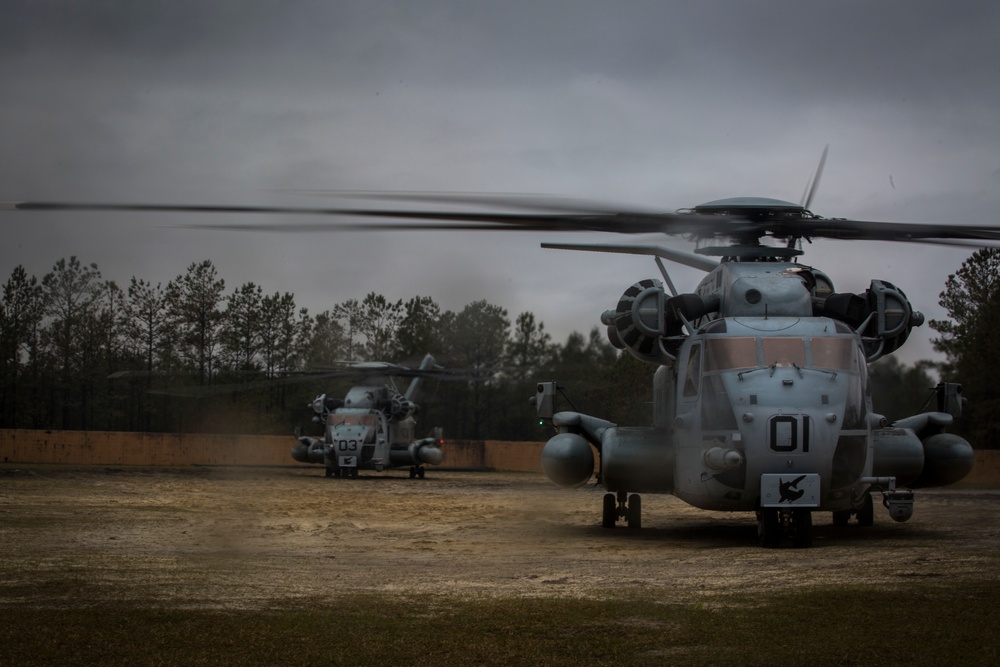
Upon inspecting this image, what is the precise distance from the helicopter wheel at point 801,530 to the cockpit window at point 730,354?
6.74 ft

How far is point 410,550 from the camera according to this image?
14.1m

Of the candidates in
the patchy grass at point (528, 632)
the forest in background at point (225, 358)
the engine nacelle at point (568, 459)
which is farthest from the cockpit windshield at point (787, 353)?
the forest in background at point (225, 358)

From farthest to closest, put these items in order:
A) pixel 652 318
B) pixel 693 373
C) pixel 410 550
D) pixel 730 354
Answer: pixel 652 318 → pixel 693 373 → pixel 730 354 → pixel 410 550

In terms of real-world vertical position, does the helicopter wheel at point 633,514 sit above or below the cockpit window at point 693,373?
below

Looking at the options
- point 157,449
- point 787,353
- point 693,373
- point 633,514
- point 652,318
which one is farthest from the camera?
point 157,449

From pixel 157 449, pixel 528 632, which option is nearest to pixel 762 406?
pixel 528 632

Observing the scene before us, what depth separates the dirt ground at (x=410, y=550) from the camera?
10.4 meters

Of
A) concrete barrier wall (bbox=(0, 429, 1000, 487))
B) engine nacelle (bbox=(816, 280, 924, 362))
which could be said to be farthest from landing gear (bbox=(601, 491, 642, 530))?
concrete barrier wall (bbox=(0, 429, 1000, 487))

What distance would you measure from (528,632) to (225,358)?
34.1 meters

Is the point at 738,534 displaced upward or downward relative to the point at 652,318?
downward

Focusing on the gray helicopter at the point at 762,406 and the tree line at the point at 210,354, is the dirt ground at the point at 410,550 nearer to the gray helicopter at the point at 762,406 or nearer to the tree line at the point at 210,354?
the gray helicopter at the point at 762,406

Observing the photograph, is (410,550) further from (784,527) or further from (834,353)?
(834,353)

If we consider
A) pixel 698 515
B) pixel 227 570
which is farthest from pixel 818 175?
pixel 227 570

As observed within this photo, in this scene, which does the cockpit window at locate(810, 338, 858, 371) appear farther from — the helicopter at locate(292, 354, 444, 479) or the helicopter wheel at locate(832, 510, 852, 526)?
the helicopter at locate(292, 354, 444, 479)
